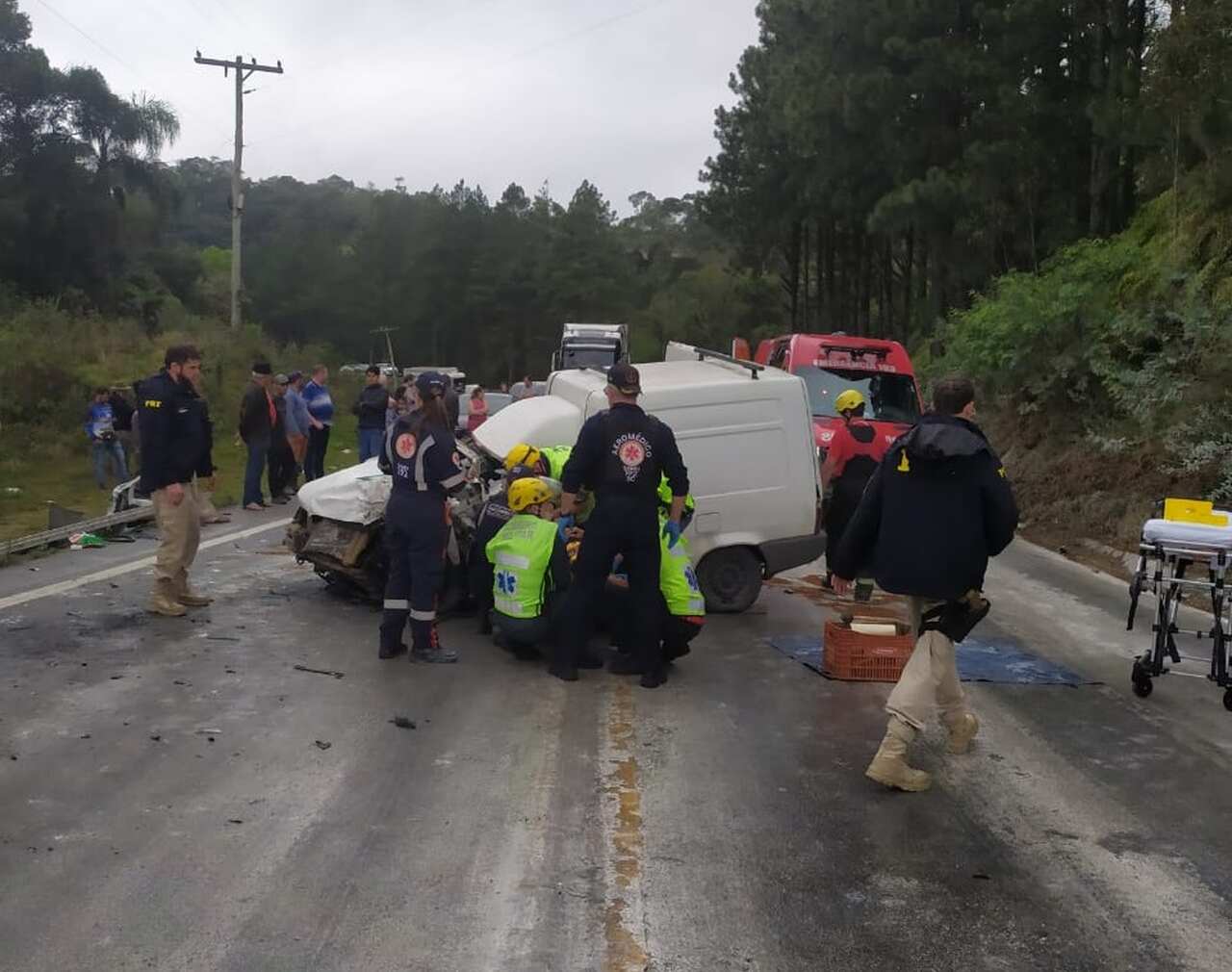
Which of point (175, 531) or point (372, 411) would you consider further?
point (372, 411)

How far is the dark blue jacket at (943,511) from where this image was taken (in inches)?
244

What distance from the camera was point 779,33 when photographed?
136ft

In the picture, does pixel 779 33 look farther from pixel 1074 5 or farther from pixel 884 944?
pixel 884 944

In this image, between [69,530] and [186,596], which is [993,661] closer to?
[186,596]

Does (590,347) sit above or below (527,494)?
above

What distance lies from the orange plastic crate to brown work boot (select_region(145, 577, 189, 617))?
483 cm

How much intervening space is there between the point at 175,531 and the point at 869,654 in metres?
5.02

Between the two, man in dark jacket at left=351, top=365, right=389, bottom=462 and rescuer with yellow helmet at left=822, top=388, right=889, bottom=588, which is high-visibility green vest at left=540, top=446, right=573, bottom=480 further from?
man in dark jacket at left=351, top=365, right=389, bottom=462

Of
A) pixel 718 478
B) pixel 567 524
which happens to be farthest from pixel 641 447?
pixel 718 478

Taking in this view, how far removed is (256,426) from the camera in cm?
1700

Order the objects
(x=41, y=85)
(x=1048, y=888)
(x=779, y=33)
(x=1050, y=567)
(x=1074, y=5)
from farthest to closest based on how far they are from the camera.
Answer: (x=41, y=85)
(x=779, y=33)
(x=1074, y=5)
(x=1050, y=567)
(x=1048, y=888)

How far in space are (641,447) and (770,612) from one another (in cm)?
327

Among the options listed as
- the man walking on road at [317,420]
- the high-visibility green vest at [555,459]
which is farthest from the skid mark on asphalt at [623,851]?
the man walking on road at [317,420]

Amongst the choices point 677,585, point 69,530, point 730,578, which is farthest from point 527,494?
point 69,530
